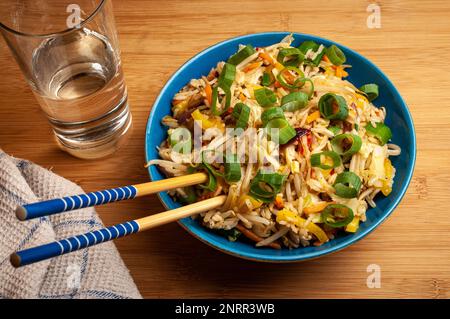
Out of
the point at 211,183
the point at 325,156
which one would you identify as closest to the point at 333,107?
the point at 325,156

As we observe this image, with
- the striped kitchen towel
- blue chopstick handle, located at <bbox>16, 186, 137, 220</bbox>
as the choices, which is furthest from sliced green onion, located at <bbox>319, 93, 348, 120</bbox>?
the striped kitchen towel

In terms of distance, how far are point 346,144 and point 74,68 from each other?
3.45 feet

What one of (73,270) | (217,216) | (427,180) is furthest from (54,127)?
(427,180)

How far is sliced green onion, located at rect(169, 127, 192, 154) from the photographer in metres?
2.04

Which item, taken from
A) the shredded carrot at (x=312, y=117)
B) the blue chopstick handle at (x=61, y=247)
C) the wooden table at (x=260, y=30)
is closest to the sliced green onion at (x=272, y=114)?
the shredded carrot at (x=312, y=117)

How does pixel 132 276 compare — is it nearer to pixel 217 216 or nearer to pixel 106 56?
pixel 217 216

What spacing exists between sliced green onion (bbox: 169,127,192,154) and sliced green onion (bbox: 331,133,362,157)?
507 mm

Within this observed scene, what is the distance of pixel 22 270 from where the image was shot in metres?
1.78

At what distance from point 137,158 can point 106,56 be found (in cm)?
42

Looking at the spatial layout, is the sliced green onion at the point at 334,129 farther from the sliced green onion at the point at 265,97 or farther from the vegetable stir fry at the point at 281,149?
the sliced green onion at the point at 265,97

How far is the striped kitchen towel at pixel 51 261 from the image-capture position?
178cm

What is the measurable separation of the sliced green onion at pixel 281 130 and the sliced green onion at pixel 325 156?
0.34 ft

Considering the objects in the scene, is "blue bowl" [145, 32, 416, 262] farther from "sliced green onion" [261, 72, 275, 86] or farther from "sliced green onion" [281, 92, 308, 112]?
"sliced green onion" [281, 92, 308, 112]

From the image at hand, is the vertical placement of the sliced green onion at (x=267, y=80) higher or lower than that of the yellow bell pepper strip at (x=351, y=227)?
higher
